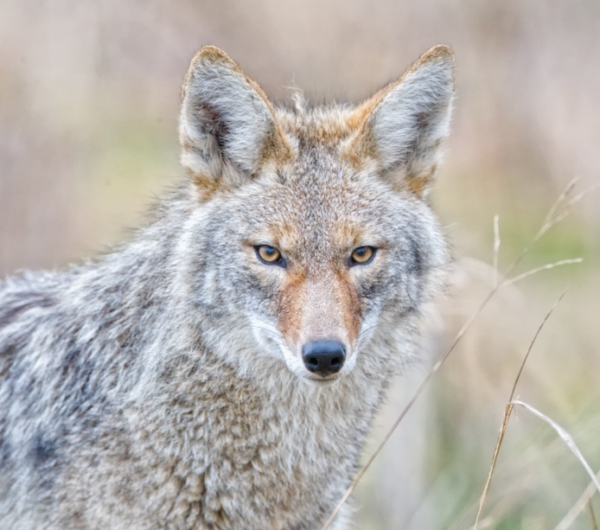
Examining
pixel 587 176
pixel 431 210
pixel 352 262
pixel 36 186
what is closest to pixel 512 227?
pixel 587 176

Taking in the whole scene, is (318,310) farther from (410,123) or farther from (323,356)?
(410,123)

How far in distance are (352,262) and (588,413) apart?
7.37 ft

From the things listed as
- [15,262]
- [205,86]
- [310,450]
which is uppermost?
[205,86]

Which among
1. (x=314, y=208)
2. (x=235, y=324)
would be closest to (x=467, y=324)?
(x=314, y=208)

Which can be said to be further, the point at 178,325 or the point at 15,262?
the point at 15,262

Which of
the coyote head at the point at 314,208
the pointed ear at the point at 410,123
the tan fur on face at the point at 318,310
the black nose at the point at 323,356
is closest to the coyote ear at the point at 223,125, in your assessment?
the coyote head at the point at 314,208

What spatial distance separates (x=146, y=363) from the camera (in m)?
4.69

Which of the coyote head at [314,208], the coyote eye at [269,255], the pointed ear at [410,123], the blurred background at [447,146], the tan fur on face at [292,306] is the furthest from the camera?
the blurred background at [447,146]

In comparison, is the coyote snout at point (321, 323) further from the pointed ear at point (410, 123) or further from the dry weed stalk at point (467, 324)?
the pointed ear at point (410, 123)

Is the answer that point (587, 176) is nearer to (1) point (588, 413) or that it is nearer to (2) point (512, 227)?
(2) point (512, 227)

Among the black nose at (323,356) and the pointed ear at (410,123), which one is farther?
the pointed ear at (410,123)

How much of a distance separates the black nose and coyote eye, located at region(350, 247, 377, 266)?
21.6 inches

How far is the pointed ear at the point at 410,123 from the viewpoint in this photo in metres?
4.70

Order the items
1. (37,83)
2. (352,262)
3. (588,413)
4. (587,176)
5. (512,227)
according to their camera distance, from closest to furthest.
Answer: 1. (352,262)
2. (588,413)
3. (587,176)
4. (37,83)
5. (512,227)
